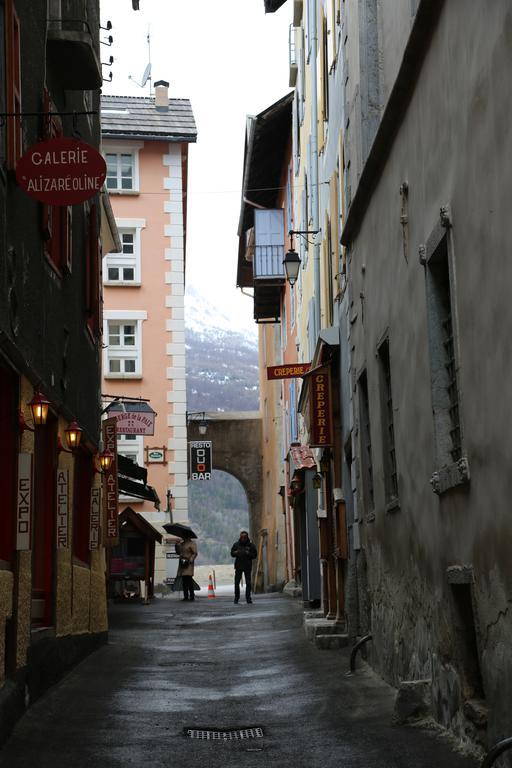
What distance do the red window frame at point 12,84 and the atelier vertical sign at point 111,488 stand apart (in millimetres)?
9869

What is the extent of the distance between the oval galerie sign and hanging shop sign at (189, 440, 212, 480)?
32.1m

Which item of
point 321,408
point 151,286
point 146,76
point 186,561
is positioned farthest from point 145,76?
point 321,408

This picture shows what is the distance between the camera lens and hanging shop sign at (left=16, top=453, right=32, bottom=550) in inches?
373

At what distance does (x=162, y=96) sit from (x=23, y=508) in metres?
32.1

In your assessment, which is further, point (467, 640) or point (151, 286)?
point (151, 286)

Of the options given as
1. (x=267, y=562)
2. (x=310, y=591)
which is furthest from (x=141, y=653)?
(x=267, y=562)

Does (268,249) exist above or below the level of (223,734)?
above

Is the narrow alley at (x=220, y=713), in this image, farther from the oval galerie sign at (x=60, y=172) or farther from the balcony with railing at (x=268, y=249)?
the balcony with railing at (x=268, y=249)

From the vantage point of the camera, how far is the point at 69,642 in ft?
42.5

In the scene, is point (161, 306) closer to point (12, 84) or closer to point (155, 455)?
point (155, 455)

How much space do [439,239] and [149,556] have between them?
22.6m

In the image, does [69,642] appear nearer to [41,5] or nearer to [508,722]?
[41,5]

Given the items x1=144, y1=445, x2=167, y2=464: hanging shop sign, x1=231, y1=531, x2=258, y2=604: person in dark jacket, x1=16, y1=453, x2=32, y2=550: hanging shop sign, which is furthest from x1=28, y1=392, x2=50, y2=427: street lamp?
x1=144, y1=445, x2=167, y2=464: hanging shop sign

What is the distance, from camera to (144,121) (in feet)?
126
